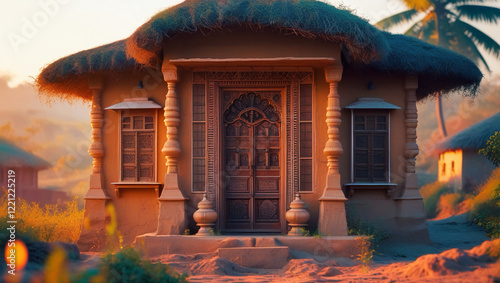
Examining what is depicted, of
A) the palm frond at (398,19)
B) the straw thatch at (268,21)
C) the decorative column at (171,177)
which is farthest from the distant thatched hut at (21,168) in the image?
the palm frond at (398,19)

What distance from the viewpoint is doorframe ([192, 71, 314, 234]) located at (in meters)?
10.6

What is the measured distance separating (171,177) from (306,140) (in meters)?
2.38

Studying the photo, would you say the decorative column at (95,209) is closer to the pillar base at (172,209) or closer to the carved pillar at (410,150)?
the pillar base at (172,209)

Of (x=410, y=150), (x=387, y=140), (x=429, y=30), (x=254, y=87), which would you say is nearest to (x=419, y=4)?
(x=429, y=30)

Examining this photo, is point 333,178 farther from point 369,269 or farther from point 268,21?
point 268,21

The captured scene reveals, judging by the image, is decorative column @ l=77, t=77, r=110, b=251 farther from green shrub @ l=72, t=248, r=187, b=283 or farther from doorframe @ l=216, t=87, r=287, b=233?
green shrub @ l=72, t=248, r=187, b=283

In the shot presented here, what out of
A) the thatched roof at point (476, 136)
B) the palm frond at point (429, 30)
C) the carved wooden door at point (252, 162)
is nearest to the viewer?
the carved wooden door at point (252, 162)

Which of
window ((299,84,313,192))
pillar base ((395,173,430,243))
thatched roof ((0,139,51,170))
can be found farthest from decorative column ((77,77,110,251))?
thatched roof ((0,139,51,170))

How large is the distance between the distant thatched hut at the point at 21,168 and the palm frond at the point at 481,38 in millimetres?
18161

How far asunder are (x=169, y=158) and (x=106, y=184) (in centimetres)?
181

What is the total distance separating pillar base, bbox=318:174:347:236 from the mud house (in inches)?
0.8

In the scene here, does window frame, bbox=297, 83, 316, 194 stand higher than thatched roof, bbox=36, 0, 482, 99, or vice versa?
thatched roof, bbox=36, 0, 482, 99

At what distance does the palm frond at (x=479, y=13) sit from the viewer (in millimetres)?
25891

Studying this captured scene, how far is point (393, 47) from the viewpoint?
11.3 m
